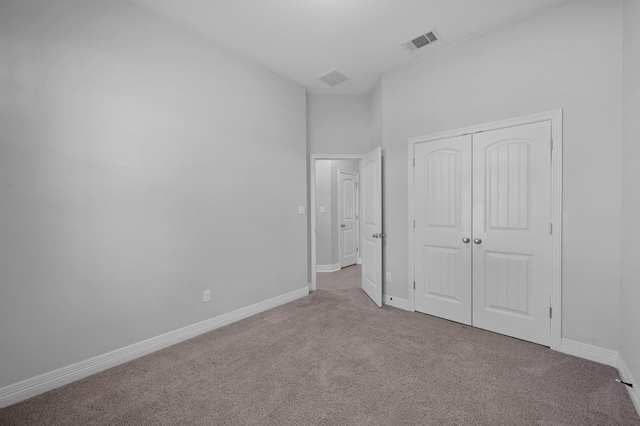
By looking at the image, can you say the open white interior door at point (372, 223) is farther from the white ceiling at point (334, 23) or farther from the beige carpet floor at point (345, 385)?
the white ceiling at point (334, 23)

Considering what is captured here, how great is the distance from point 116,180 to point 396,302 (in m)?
3.34

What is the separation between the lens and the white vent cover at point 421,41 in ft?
9.37

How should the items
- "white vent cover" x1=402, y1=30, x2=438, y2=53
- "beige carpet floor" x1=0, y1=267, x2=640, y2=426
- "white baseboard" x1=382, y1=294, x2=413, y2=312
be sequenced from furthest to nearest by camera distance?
"white baseboard" x1=382, y1=294, x2=413, y2=312 < "white vent cover" x1=402, y1=30, x2=438, y2=53 < "beige carpet floor" x1=0, y1=267, x2=640, y2=426

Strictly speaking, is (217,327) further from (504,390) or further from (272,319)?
(504,390)

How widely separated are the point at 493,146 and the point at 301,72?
8.23ft

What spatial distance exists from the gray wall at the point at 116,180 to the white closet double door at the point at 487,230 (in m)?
2.09

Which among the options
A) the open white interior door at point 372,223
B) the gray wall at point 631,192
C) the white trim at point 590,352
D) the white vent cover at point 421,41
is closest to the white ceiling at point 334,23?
the white vent cover at point 421,41

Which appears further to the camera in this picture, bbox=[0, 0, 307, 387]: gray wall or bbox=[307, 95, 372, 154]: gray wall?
bbox=[307, 95, 372, 154]: gray wall

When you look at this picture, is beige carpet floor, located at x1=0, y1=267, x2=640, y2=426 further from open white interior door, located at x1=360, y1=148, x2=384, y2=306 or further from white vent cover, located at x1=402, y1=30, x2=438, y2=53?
white vent cover, located at x1=402, y1=30, x2=438, y2=53

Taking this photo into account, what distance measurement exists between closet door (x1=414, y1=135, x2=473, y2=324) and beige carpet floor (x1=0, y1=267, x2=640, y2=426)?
428 mm

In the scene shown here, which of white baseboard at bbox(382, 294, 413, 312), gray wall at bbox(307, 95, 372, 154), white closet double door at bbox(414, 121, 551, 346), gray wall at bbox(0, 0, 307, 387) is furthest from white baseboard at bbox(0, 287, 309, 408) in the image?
gray wall at bbox(307, 95, 372, 154)

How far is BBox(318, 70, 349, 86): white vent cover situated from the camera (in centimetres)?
367

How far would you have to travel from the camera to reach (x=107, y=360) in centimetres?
222

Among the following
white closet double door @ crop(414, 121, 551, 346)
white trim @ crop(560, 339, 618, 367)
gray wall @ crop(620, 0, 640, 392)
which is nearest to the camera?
gray wall @ crop(620, 0, 640, 392)
